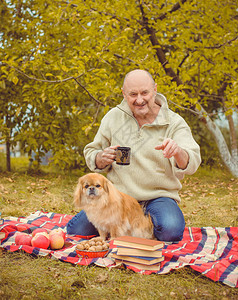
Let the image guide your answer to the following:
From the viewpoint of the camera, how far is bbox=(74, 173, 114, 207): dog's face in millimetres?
2695

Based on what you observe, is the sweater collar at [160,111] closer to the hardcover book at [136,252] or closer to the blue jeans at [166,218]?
the blue jeans at [166,218]

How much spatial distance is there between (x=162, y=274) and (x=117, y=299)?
0.44m

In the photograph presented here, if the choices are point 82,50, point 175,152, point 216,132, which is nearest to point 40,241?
point 175,152

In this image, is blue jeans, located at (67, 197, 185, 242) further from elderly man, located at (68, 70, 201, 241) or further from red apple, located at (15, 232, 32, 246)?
red apple, located at (15, 232, 32, 246)

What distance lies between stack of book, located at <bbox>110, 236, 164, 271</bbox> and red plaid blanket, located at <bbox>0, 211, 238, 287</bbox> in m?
0.06

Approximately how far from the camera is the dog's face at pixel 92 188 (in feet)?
8.84

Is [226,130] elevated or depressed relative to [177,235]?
elevated

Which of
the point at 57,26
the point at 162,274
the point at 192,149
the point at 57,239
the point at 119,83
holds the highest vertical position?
the point at 57,26

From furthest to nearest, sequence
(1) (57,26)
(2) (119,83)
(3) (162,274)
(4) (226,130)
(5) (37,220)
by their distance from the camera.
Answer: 1. (4) (226,130)
2. (2) (119,83)
3. (1) (57,26)
4. (5) (37,220)
5. (3) (162,274)

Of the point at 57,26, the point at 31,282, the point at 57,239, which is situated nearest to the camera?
the point at 31,282

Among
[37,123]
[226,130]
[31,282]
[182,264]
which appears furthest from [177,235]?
[226,130]

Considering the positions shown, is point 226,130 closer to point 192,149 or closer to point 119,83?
point 119,83

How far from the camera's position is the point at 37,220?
11.4ft

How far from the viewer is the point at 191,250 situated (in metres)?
2.72
